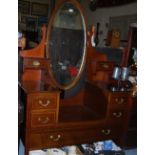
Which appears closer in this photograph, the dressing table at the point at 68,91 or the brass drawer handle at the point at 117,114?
the dressing table at the point at 68,91

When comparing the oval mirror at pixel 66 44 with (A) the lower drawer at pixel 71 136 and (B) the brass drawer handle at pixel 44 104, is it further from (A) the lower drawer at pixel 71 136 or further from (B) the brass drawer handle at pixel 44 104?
(A) the lower drawer at pixel 71 136

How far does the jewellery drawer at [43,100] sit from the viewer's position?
4.63 feet

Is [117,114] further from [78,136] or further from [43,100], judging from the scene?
[43,100]

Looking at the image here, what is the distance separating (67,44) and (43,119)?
62cm

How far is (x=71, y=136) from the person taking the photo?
159 centimetres

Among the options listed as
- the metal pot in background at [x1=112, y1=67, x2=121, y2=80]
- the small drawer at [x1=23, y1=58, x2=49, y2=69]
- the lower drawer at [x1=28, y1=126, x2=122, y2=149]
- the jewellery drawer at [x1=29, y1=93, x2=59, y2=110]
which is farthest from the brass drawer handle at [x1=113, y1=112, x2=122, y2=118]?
the small drawer at [x1=23, y1=58, x2=49, y2=69]

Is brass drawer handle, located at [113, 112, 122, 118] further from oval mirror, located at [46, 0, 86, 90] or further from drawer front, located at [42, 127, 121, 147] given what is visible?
oval mirror, located at [46, 0, 86, 90]

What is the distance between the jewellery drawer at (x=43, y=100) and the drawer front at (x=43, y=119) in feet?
0.16

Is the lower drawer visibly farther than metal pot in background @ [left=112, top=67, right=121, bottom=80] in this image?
No

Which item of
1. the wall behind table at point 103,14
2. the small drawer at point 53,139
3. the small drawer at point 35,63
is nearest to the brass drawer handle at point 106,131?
the small drawer at point 53,139

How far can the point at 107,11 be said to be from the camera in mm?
2945

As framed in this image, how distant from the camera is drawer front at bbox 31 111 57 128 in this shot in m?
1.44

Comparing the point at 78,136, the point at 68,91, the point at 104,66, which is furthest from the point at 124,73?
the point at 78,136
